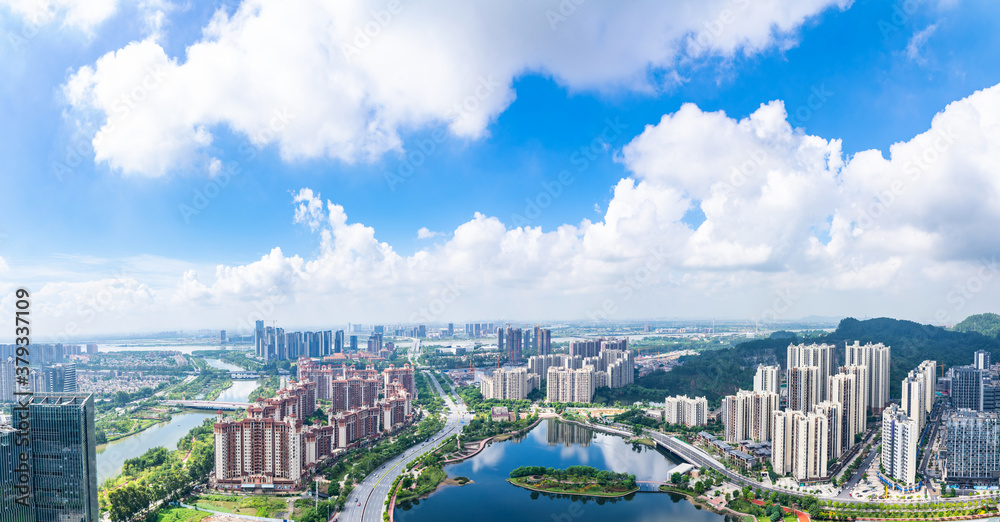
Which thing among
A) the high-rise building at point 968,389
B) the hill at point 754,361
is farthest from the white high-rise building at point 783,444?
the hill at point 754,361

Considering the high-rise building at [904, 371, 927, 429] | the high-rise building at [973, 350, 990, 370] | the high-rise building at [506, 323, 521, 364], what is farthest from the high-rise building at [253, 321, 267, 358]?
the high-rise building at [973, 350, 990, 370]

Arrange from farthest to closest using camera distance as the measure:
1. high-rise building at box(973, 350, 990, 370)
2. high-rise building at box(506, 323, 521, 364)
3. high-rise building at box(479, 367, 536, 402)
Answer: high-rise building at box(506, 323, 521, 364), high-rise building at box(479, 367, 536, 402), high-rise building at box(973, 350, 990, 370)

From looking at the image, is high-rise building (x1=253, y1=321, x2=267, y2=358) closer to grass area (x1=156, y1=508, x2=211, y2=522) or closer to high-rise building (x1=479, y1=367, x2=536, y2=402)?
high-rise building (x1=479, y1=367, x2=536, y2=402)

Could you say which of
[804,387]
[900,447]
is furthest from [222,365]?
[900,447]

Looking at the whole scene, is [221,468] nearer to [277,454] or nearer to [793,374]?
[277,454]

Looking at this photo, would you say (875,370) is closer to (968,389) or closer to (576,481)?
(968,389)

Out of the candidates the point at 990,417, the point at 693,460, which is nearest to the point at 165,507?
the point at 693,460
